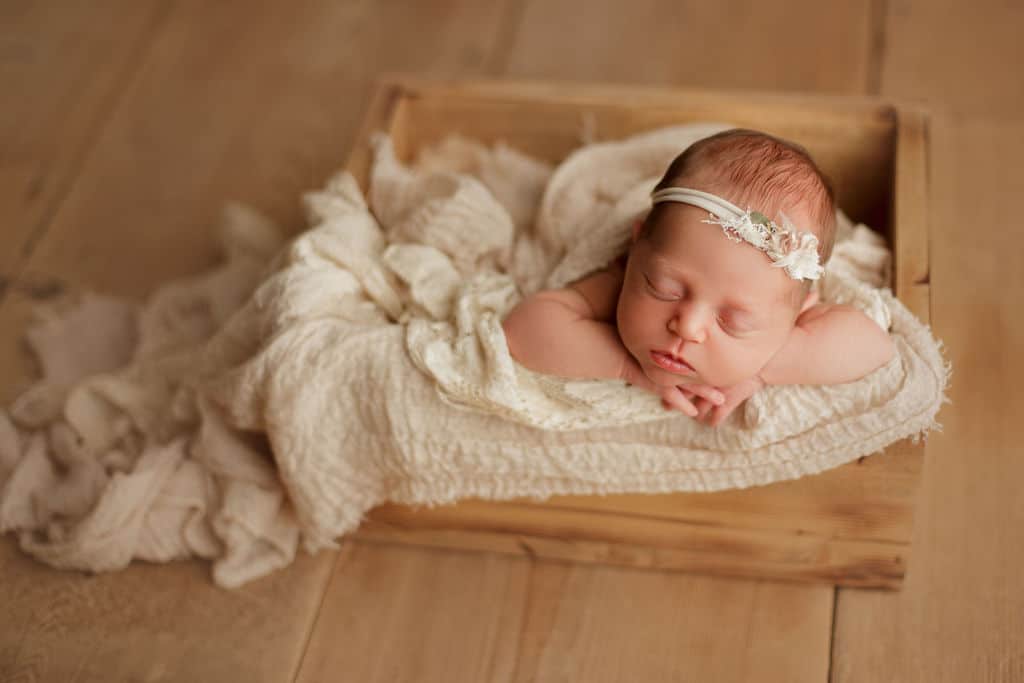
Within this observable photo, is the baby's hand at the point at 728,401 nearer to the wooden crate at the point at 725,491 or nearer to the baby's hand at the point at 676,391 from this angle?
the baby's hand at the point at 676,391

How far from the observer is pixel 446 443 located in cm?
103

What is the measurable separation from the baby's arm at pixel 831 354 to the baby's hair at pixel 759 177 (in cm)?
7

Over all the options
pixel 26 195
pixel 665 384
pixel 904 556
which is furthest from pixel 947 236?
pixel 26 195

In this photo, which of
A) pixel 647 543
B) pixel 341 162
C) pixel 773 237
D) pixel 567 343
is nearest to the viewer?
pixel 773 237

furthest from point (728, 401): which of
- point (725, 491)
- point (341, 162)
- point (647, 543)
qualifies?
point (341, 162)

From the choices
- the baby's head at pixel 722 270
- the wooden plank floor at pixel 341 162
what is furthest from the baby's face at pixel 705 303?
the wooden plank floor at pixel 341 162

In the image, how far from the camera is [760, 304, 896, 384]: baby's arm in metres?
0.96

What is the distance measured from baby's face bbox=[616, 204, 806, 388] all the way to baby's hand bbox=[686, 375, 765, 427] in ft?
0.05

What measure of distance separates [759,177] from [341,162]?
0.93 meters

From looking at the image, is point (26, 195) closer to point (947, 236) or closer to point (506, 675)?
point (506, 675)

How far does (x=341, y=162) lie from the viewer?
5.49 feet

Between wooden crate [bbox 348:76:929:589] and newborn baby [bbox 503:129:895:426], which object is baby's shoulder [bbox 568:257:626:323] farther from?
wooden crate [bbox 348:76:929:589]

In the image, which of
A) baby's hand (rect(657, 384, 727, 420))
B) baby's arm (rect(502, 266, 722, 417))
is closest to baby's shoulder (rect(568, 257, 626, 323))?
baby's arm (rect(502, 266, 722, 417))

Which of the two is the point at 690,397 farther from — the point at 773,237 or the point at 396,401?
the point at 396,401
